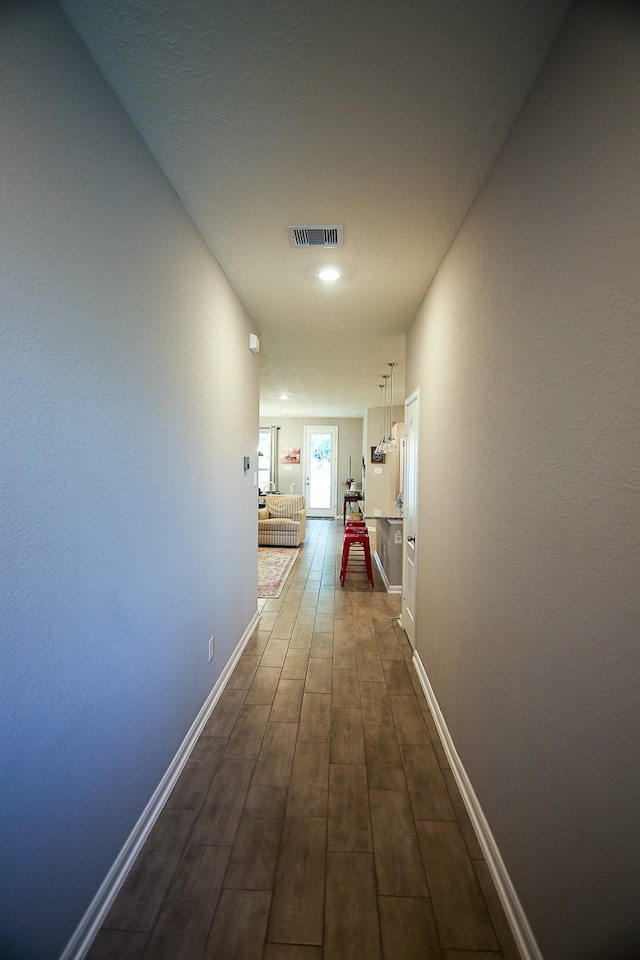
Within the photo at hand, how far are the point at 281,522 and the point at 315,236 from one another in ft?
17.9

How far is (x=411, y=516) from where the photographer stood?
351 cm

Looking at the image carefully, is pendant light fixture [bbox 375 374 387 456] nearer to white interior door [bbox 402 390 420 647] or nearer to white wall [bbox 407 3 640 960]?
white interior door [bbox 402 390 420 647]

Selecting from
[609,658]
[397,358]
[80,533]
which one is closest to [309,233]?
[80,533]

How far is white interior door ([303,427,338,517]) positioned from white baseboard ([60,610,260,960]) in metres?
8.51

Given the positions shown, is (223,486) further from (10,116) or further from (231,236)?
(10,116)

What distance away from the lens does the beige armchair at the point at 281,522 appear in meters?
7.14

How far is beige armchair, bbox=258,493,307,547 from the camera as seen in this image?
7.14m

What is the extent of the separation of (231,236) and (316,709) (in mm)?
2781

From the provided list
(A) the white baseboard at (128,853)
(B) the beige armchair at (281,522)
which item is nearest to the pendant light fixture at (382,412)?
(B) the beige armchair at (281,522)

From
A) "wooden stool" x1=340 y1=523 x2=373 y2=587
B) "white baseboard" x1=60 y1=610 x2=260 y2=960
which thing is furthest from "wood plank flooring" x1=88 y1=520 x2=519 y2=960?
"wooden stool" x1=340 y1=523 x2=373 y2=587

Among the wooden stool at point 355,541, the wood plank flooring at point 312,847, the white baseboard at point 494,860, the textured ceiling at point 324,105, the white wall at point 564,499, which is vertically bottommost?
the wood plank flooring at point 312,847

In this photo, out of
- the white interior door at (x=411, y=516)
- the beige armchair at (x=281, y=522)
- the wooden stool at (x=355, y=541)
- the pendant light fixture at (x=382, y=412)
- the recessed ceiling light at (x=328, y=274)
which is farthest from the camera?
the beige armchair at (x=281, y=522)

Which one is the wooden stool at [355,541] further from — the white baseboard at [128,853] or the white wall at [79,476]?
the white wall at [79,476]

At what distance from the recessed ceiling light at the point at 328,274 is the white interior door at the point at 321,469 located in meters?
8.05
